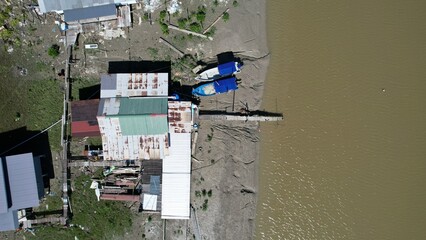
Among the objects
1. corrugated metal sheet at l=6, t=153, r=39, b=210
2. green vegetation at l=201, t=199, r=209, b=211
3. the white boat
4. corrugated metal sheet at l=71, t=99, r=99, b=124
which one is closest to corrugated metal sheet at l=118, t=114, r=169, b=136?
corrugated metal sheet at l=71, t=99, r=99, b=124

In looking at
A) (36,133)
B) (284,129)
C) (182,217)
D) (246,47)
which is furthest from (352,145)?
(36,133)

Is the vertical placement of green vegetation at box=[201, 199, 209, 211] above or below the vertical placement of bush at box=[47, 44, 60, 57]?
below

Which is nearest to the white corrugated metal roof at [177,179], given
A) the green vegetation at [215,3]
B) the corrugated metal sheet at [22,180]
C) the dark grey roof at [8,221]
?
the corrugated metal sheet at [22,180]

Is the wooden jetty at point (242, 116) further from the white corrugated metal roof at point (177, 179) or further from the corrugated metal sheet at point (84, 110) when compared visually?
the corrugated metal sheet at point (84, 110)

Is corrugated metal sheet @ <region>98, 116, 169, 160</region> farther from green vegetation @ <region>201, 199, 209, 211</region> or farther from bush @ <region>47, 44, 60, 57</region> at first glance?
bush @ <region>47, 44, 60, 57</region>

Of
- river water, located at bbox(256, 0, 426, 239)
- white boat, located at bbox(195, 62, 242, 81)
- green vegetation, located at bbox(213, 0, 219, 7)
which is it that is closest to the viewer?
white boat, located at bbox(195, 62, 242, 81)

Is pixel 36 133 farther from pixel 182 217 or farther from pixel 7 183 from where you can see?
pixel 182 217

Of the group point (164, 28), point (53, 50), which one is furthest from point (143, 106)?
point (53, 50)
